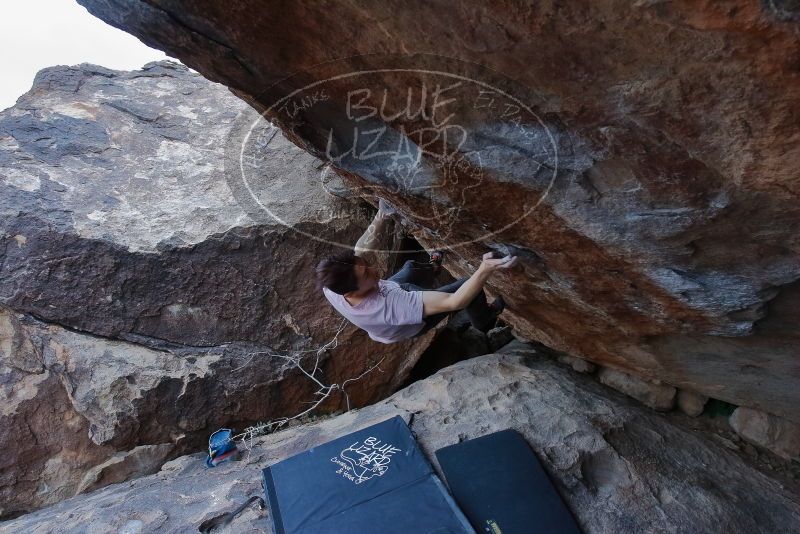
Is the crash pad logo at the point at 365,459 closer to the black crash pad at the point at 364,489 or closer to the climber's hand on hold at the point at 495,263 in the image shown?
the black crash pad at the point at 364,489

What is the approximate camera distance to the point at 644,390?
12.1 feet

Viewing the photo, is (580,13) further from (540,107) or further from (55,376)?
(55,376)

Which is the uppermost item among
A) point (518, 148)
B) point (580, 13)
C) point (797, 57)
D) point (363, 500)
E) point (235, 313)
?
point (580, 13)

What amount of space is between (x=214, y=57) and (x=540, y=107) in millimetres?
1252

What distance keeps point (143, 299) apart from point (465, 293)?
232 centimetres

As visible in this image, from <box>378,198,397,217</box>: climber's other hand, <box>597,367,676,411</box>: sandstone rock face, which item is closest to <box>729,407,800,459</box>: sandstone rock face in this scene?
<box>597,367,676,411</box>: sandstone rock face

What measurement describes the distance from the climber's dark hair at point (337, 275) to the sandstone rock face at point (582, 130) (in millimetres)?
443

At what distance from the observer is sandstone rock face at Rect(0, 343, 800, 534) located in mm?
2600

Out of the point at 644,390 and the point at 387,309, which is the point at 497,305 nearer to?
the point at 387,309

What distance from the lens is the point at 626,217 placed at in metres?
2.04

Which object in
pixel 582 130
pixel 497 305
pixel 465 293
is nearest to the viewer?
pixel 582 130

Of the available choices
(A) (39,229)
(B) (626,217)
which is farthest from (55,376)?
(B) (626,217)
